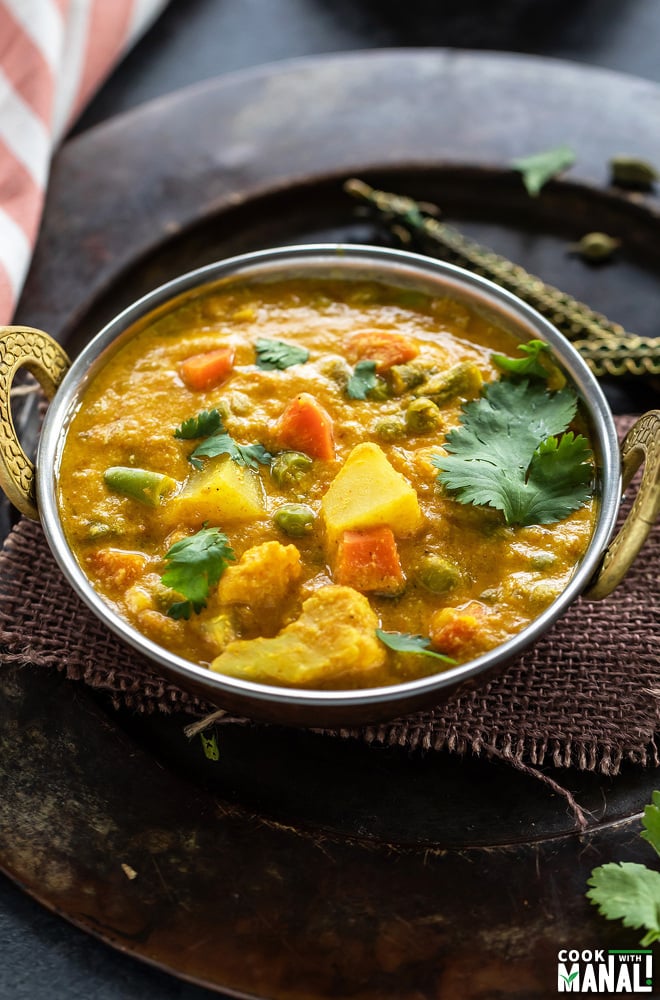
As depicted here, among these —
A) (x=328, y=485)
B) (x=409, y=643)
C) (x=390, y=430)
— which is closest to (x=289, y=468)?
(x=328, y=485)

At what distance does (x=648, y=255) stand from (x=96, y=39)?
9.05 feet

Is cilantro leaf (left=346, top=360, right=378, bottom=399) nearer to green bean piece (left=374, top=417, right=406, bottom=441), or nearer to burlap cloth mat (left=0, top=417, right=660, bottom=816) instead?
green bean piece (left=374, top=417, right=406, bottom=441)

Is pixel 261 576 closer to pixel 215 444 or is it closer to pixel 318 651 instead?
pixel 318 651

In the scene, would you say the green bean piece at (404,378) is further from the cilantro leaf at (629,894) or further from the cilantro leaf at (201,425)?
the cilantro leaf at (629,894)

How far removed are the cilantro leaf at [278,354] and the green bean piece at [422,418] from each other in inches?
17.3

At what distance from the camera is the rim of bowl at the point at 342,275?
261cm

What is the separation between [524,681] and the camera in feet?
10.1

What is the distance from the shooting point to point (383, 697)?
2.59 metres

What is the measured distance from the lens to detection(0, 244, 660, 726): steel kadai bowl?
2.63 m

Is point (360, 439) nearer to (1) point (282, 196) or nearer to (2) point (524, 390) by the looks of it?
(2) point (524, 390)

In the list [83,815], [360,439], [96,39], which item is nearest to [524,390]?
[360,439]

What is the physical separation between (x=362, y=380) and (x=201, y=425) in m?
0.54

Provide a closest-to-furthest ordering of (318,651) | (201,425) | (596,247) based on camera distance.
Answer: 1. (318,651)
2. (201,425)
3. (596,247)

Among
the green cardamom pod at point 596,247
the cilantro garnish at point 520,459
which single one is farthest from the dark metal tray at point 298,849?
the cilantro garnish at point 520,459
